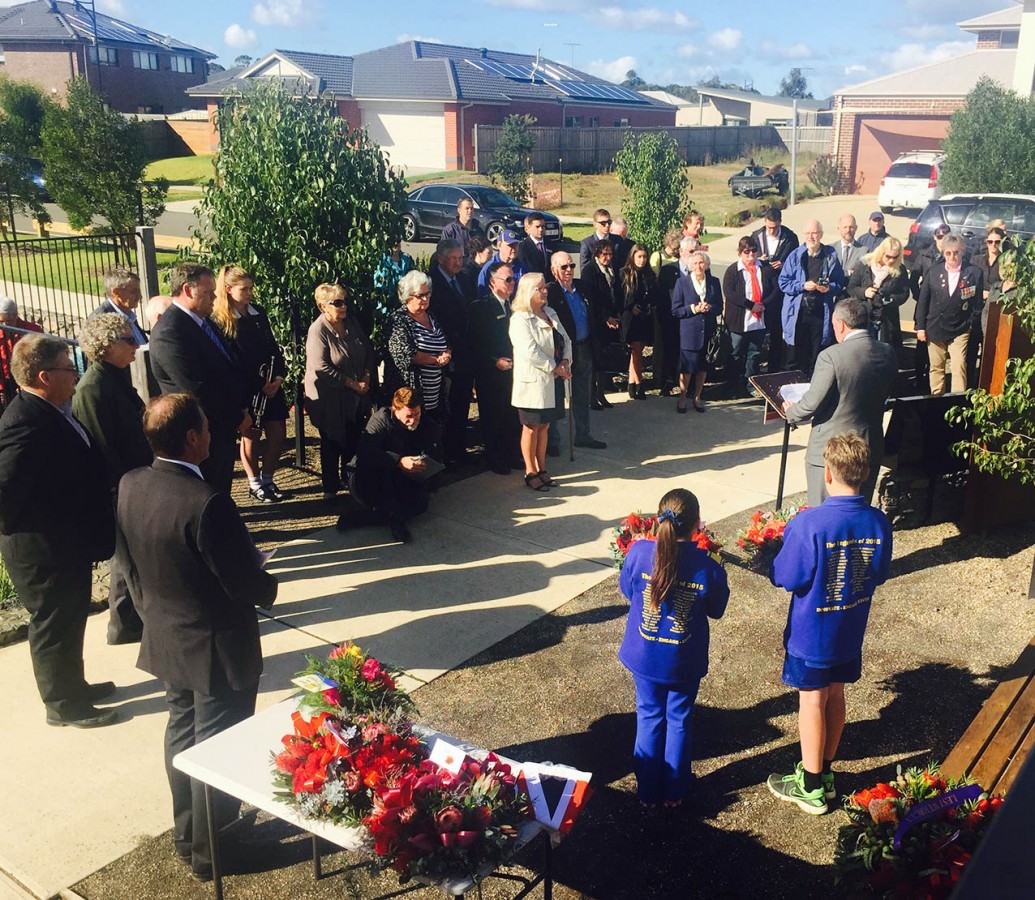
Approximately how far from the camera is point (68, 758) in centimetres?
491

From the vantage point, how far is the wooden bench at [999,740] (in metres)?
4.14

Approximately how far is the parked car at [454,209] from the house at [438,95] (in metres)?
17.8

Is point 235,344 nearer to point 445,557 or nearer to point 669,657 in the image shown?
point 445,557

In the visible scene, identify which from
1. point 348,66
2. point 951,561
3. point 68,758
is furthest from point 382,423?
point 348,66

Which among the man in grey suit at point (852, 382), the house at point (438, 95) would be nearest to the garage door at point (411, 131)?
the house at point (438, 95)

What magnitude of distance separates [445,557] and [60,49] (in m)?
67.4

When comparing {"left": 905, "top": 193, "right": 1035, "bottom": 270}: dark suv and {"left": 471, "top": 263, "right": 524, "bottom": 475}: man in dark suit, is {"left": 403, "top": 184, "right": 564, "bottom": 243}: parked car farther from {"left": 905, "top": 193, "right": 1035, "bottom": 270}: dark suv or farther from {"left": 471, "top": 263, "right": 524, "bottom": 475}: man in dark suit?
{"left": 471, "top": 263, "right": 524, "bottom": 475}: man in dark suit

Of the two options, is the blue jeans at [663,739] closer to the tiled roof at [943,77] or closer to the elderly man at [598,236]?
the elderly man at [598,236]

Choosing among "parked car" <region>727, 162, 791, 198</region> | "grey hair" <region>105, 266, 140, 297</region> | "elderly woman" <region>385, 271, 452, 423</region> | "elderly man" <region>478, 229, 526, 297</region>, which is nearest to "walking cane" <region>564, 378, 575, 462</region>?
"elderly woman" <region>385, 271, 452, 423</region>

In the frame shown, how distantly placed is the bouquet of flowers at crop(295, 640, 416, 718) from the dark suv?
1634 centimetres

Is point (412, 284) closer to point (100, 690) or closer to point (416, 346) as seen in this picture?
point (416, 346)

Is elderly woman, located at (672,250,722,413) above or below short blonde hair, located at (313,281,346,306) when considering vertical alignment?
below

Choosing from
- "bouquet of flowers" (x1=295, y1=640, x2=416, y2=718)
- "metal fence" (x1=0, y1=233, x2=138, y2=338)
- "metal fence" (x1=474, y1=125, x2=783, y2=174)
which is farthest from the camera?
"metal fence" (x1=474, y1=125, x2=783, y2=174)

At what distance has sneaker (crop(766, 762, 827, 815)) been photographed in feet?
14.7
